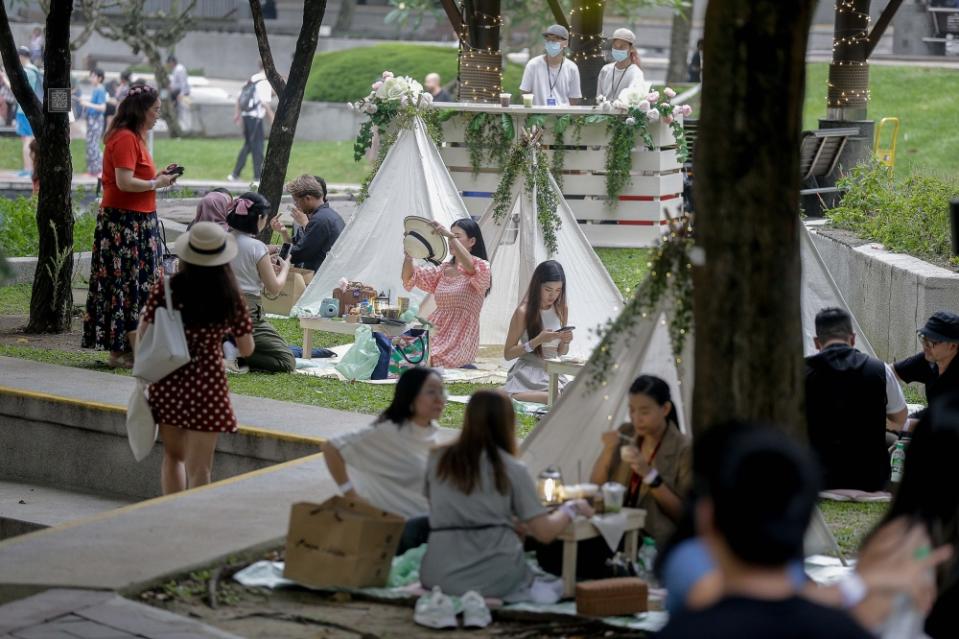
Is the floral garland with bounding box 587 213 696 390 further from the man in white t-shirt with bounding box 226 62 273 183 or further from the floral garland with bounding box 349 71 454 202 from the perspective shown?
the man in white t-shirt with bounding box 226 62 273 183

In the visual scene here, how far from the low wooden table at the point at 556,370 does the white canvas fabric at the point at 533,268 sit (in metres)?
1.33

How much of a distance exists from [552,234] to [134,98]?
324cm

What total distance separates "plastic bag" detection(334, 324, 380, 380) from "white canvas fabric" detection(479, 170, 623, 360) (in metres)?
1.28

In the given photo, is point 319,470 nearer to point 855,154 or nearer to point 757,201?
point 757,201

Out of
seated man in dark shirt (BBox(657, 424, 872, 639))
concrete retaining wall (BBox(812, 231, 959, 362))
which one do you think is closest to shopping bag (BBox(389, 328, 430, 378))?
concrete retaining wall (BBox(812, 231, 959, 362))

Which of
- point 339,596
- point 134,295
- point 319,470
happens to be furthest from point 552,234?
point 339,596

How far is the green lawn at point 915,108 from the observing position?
24.5m

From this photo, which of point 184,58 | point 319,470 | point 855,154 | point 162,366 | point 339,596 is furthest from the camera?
point 184,58

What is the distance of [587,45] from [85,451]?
12.2 meters

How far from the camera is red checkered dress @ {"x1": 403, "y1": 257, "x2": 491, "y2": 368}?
11281 millimetres

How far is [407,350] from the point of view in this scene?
35.9 feet

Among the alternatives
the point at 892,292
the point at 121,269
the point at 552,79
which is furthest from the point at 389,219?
the point at 552,79

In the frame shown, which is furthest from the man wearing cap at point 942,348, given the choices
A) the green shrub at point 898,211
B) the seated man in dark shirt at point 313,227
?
the seated man in dark shirt at point 313,227

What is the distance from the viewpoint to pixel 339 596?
6.32 metres
